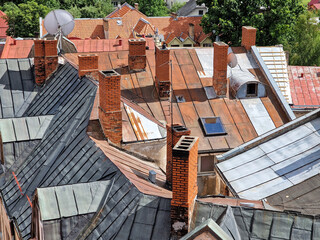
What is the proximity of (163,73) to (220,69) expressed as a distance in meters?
2.88

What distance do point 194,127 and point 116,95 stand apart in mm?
7216

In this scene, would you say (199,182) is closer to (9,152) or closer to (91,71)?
(91,71)

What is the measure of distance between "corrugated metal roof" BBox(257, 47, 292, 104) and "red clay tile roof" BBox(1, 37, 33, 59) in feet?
61.0

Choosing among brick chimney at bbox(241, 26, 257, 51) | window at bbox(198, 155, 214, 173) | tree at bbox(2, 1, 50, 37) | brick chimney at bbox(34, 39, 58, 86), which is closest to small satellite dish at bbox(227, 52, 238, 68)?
brick chimney at bbox(241, 26, 257, 51)

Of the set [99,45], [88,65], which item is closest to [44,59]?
[88,65]

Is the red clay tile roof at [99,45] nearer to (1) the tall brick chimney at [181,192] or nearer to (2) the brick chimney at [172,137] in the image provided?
(2) the brick chimney at [172,137]

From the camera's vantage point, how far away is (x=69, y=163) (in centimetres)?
2023

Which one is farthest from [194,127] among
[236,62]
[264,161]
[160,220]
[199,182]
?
[160,220]

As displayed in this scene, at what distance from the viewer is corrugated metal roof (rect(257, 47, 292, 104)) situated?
3164cm

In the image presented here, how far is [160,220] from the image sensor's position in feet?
50.4

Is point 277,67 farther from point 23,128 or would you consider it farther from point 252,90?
point 23,128

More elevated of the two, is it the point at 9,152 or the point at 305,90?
the point at 9,152

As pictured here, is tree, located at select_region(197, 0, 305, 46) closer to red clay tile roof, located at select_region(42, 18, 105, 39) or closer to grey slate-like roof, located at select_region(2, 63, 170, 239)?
red clay tile roof, located at select_region(42, 18, 105, 39)

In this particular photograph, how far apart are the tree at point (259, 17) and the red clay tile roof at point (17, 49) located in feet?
55.2
